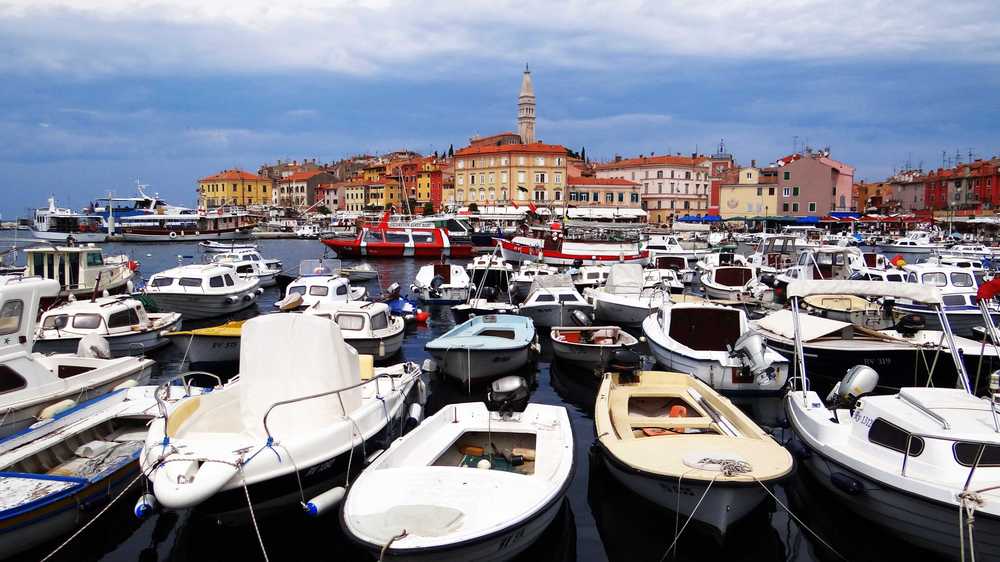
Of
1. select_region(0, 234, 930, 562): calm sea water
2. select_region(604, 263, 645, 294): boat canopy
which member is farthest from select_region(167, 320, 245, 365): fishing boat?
select_region(604, 263, 645, 294): boat canopy

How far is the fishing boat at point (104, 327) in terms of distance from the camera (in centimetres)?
1778

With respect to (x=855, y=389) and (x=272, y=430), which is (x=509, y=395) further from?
(x=855, y=389)

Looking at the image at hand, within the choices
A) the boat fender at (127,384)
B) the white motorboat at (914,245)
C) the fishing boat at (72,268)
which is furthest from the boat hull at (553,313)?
the white motorboat at (914,245)

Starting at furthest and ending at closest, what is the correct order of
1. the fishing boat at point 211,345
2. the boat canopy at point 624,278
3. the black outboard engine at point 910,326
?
1. the boat canopy at point 624,278
2. the fishing boat at point 211,345
3. the black outboard engine at point 910,326

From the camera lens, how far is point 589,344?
17.0m

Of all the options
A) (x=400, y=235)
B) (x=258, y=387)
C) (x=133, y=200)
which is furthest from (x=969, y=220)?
(x=133, y=200)

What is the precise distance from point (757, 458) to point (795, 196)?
312 feet

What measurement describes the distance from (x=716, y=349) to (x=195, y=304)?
19850 mm

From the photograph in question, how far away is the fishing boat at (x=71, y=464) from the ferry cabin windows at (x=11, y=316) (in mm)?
1693

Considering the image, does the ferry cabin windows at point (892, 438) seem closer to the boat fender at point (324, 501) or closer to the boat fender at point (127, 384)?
the boat fender at point (324, 501)

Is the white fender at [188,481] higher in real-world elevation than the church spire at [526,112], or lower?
lower

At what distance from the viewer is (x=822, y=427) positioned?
959cm

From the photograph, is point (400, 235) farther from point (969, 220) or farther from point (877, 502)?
point (969, 220)

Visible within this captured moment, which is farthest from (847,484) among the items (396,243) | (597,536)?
(396,243)
